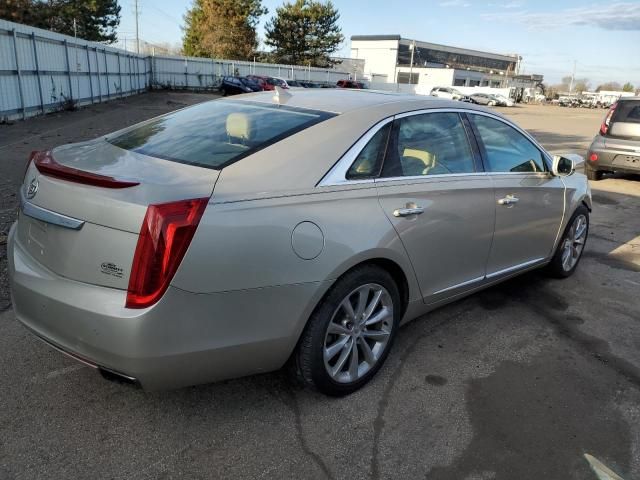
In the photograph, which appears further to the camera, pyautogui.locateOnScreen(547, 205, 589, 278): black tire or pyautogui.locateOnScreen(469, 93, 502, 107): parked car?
pyautogui.locateOnScreen(469, 93, 502, 107): parked car

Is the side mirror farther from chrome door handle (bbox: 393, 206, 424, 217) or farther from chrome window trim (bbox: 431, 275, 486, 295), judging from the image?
chrome door handle (bbox: 393, 206, 424, 217)

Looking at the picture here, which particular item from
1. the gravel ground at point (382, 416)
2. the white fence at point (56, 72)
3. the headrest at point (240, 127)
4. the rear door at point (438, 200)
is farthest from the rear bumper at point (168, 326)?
the white fence at point (56, 72)

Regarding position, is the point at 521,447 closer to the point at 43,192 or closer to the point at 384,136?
the point at 384,136

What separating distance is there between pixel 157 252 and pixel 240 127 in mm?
1174

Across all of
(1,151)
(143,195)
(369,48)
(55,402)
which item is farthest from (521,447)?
(369,48)

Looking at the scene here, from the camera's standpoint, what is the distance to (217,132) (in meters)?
3.15

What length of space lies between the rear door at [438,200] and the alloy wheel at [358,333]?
1.12 feet

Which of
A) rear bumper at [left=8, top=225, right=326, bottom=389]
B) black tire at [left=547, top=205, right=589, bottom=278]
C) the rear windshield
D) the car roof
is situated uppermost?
the car roof

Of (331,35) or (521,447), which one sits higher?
(331,35)

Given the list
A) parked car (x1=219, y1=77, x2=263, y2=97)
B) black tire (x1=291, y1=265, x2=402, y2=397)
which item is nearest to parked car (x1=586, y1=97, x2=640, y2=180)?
black tire (x1=291, y1=265, x2=402, y2=397)

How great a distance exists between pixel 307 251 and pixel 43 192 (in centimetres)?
131

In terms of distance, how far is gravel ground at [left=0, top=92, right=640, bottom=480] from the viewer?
248cm

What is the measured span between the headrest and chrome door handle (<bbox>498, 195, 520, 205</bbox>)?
6.11 feet

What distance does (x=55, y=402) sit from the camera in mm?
2818
